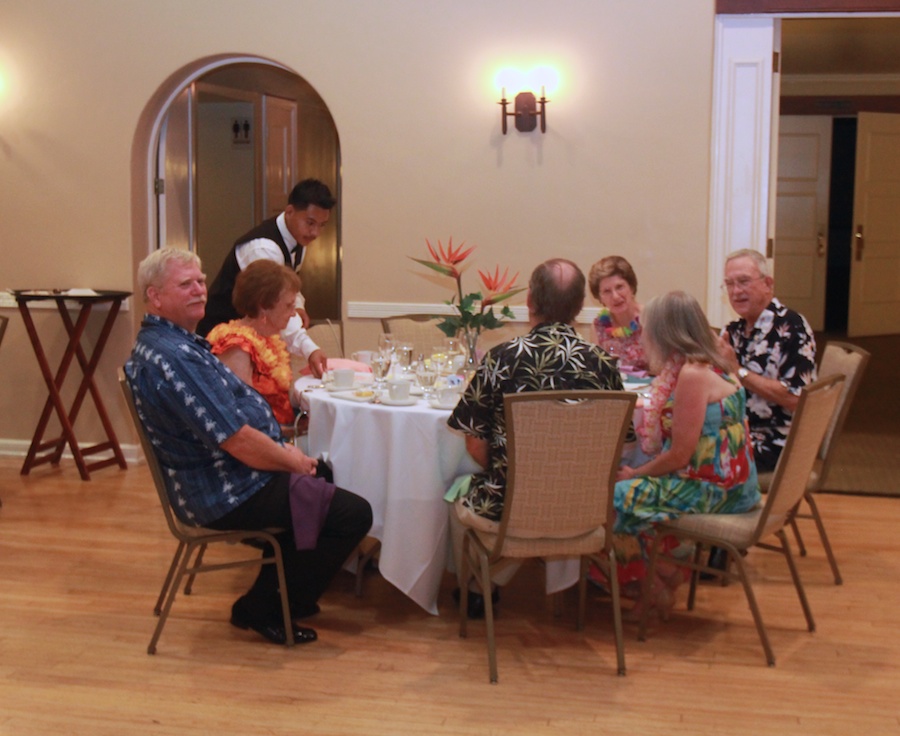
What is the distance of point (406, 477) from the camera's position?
3.69 metres

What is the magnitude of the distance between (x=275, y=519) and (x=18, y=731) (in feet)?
3.07

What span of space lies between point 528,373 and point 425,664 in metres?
0.97

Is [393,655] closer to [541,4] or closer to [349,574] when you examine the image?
[349,574]

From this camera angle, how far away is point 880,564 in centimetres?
449

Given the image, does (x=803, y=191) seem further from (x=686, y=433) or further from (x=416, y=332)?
(x=686, y=433)

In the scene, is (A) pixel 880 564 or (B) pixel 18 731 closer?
(B) pixel 18 731

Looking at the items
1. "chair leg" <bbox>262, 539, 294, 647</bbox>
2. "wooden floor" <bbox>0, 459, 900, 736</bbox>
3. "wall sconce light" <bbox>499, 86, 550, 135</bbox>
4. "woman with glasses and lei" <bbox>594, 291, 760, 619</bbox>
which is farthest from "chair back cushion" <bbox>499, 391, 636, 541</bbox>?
"wall sconce light" <bbox>499, 86, 550, 135</bbox>

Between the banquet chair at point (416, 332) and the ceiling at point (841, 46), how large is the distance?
448 cm

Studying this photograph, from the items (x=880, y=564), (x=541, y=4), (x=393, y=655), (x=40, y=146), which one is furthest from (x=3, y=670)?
(x=541, y=4)

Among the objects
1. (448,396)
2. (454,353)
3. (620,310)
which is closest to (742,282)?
(620,310)

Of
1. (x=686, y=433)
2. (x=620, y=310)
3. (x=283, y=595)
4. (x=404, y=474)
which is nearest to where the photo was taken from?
(x=686, y=433)

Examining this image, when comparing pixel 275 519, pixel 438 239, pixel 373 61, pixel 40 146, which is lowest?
pixel 275 519

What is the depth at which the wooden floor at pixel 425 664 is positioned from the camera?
10.1ft

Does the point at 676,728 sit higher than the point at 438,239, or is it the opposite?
the point at 438,239
